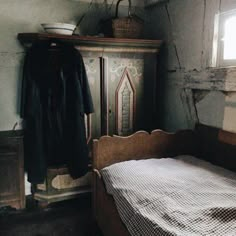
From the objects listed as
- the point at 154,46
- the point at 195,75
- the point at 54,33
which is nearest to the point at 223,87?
the point at 195,75

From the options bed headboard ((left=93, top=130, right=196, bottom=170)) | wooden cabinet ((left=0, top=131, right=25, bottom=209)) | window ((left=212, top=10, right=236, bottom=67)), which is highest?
window ((left=212, top=10, right=236, bottom=67))

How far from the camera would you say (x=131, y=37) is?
8.54 feet

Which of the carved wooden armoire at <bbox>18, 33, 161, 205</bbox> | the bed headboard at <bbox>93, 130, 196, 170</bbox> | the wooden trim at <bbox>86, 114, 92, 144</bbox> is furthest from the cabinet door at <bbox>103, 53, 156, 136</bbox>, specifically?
the bed headboard at <bbox>93, 130, 196, 170</bbox>

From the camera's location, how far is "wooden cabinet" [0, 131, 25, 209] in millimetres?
2289

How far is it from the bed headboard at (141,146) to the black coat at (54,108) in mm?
515

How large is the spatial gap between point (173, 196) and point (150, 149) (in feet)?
2.39

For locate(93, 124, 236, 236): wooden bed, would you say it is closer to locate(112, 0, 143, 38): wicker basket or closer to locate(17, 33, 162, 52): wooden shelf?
locate(17, 33, 162, 52): wooden shelf

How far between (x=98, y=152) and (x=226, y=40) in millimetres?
1387

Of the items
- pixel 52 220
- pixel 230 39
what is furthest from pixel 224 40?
pixel 52 220

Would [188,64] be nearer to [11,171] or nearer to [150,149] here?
[150,149]

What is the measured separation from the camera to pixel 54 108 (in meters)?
2.42

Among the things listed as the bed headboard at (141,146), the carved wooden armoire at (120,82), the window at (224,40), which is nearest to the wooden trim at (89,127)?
the carved wooden armoire at (120,82)

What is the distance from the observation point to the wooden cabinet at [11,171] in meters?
2.29

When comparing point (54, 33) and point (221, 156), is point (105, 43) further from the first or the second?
point (221, 156)
